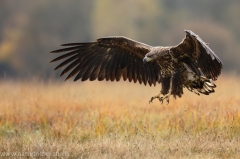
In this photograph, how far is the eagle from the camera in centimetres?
757

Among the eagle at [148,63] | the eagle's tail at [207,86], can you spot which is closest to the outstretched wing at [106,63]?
the eagle at [148,63]

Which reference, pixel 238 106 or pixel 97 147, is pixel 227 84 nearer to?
pixel 238 106

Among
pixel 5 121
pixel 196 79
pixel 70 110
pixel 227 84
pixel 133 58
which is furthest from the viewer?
Answer: pixel 227 84

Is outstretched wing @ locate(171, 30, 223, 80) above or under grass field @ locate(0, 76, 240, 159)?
above

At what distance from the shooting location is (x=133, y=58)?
878 centimetres

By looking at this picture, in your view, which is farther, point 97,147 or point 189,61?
point 189,61

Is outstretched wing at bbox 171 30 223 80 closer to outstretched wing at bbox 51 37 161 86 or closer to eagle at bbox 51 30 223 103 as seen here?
eagle at bbox 51 30 223 103

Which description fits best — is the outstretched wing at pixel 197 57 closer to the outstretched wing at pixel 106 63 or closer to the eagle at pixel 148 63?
the eagle at pixel 148 63

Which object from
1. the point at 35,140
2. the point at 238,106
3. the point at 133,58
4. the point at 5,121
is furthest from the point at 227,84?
the point at 35,140

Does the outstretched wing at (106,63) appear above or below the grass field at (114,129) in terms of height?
above

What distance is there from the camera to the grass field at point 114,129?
6887 mm

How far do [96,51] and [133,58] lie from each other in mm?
679

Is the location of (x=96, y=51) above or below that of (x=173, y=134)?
above

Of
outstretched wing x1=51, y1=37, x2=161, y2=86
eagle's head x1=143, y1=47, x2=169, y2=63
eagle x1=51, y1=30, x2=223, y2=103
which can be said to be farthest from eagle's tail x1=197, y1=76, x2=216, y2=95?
outstretched wing x1=51, y1=37, x2=161, y2=86
